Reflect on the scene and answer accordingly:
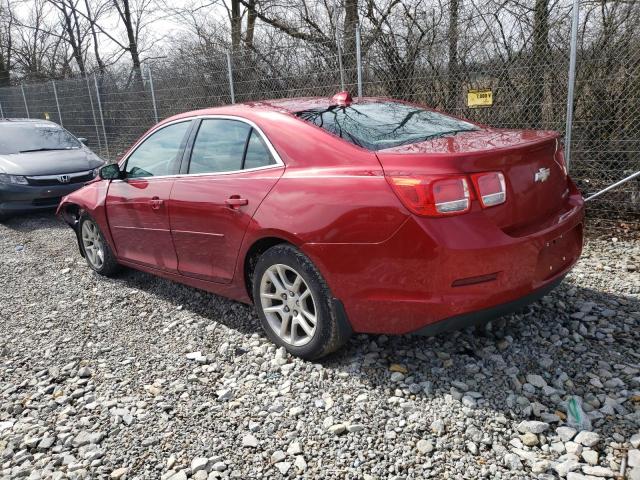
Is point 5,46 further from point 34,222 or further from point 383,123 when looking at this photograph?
point 383,123

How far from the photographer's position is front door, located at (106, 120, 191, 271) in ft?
13.1

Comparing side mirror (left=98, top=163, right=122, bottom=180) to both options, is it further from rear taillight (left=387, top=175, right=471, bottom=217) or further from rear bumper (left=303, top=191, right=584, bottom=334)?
rear taillight (left=387, top=175, right=471, bottom=217)

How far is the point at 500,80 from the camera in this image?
611cm

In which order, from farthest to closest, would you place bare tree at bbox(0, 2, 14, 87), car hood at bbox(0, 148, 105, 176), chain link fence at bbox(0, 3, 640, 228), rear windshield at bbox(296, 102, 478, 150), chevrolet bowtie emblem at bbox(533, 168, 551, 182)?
bare tree at bbox(0, 2, 14, 87) → car hood at bbox(0, 148, 105, 176) → chain link fence at bbox(0, 3, 640, 228) → rear windshield at bbox(296, 102, 478, 150) → chevrolet bowtie emblem at bbox(533, 168, 551, 182)

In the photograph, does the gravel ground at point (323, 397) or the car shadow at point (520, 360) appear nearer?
the gravel ground at point (323, 397)

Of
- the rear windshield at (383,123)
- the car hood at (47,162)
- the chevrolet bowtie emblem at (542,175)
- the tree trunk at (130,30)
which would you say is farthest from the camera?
the tree trunk at (130,30)

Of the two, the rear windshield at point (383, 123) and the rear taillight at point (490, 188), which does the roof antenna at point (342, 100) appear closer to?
the rear windshield at point (383, 123)

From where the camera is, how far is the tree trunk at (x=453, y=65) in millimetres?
6434

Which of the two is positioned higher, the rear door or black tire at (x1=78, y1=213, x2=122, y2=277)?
the rear door

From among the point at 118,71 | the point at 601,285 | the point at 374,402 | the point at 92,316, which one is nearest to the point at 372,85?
the point at 601,285

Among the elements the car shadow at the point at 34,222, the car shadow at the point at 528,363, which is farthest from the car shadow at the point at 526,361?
the car shadow at the point at 34,222

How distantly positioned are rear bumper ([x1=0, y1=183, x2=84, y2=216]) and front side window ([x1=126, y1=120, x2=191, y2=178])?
153 inches

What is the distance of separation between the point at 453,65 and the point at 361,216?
4509 mm

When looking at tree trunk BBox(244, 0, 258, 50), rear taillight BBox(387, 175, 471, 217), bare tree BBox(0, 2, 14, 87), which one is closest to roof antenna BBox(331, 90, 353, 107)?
rear taillight BBox(387, 175, 471, 217)
